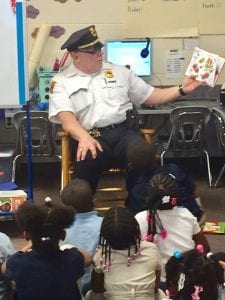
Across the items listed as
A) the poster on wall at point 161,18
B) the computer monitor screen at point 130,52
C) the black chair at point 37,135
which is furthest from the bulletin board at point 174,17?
the black chair at point 37,135

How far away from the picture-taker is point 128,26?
522 cm

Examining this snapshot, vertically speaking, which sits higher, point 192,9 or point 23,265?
point 192,9

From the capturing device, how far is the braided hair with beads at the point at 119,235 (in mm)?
2029

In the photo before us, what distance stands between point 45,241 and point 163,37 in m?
3.63

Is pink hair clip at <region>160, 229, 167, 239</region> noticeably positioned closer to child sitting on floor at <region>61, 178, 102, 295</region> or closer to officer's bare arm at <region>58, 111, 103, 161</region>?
child sitting on floor at <region>61, 178, 102, 295</region>

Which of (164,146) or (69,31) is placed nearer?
(164,146)

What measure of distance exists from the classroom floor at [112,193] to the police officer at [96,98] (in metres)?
0.49

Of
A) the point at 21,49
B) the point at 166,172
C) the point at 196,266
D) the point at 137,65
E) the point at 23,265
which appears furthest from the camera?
the point at 137,65

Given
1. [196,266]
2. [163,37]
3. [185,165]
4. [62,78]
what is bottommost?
[185,165]

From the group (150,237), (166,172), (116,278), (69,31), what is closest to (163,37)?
(69,31)

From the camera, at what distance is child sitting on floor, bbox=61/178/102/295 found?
7.73 feet

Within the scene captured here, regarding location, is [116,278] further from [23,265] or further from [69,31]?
[69,31]

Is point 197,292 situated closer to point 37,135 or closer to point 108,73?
point 108,73

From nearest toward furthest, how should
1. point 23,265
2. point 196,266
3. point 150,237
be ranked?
point 196,266
point 23,265
point 150,237
